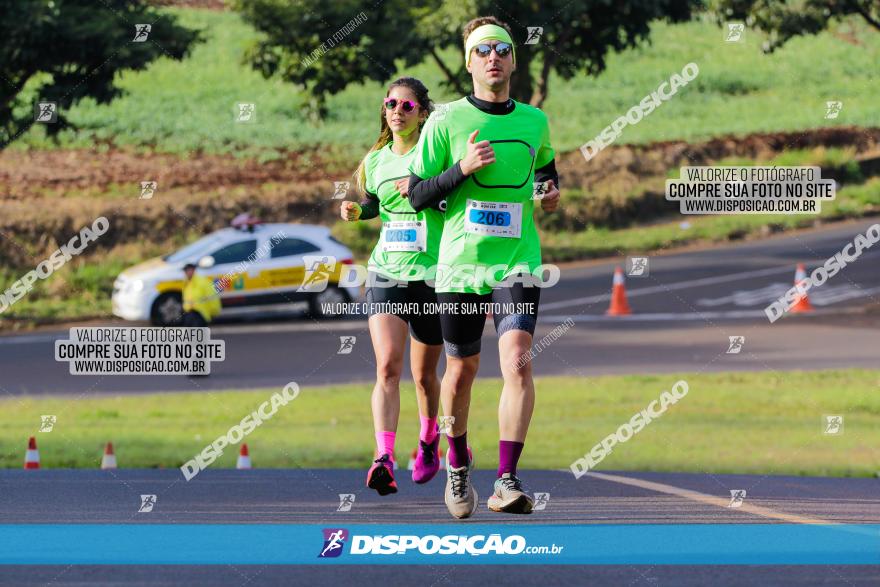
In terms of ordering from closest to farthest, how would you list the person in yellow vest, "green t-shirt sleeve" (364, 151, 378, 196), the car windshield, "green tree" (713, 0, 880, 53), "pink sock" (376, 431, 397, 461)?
"pink sock" (376, 431, 397, 461), "green t-shirt sleeve" (364, 151, 378, 196), the person in yellow vest, the car windshield, "green tree" (713, 0, 880, 53)

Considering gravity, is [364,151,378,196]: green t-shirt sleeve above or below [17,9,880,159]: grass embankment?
below

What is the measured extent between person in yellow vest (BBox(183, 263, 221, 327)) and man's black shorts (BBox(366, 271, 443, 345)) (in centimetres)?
1418

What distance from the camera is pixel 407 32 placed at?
3070 centimetres

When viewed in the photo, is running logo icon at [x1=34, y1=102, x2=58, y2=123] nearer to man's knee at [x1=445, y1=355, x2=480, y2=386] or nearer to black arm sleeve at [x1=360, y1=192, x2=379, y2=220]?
black arm sleeve at [x1=360, y1=192, x2=379, y2=220]

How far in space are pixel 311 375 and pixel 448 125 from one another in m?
13.0

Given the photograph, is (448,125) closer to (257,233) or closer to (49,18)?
(257,233)

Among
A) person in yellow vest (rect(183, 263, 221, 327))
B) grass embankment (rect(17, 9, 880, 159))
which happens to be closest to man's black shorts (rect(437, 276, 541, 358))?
person in yellow vest (rect(183, 263, 221, 327))

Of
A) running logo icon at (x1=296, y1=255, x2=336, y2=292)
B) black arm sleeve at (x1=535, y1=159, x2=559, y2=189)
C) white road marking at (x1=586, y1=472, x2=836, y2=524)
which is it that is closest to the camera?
black arm sleeve at (x1=535, y1=159, x2=559, y2=189)

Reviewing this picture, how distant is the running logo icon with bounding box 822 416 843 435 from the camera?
15.9 meters

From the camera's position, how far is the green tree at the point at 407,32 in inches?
1162

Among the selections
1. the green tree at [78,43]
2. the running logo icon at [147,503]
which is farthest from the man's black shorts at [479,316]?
the green tree at [78,43]

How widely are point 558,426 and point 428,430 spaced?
308 inches

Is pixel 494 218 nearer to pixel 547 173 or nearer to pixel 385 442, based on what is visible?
pixel 547 173

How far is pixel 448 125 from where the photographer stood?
8.11 metres
